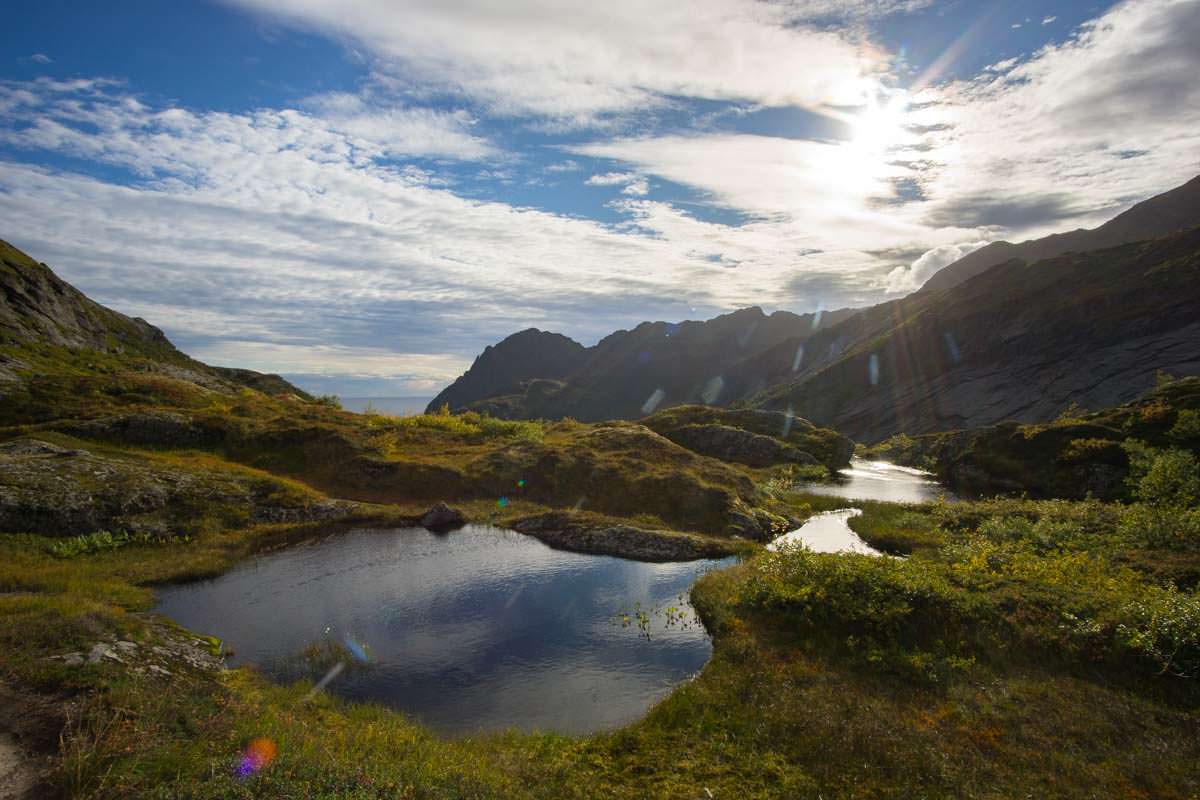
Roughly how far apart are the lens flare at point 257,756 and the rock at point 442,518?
32.8 m

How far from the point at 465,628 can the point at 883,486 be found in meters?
73.9

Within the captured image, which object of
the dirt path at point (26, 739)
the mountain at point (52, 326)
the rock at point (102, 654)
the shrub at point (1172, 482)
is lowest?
the rock at point (102, 654)

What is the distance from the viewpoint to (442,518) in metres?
47.5

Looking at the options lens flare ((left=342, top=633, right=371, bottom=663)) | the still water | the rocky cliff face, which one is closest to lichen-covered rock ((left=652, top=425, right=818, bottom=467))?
the still water

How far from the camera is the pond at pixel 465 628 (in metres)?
21.8

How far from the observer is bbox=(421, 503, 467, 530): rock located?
46.9m

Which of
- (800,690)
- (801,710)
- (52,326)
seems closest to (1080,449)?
(800,690)

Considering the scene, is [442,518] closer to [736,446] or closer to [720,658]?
[720,658]

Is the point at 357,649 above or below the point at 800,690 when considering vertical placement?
below

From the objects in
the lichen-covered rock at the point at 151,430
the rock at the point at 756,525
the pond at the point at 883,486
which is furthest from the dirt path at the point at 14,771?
the pond at the point at 883,486

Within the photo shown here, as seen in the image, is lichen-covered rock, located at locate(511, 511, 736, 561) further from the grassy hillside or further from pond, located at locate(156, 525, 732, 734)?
the grassy hillside

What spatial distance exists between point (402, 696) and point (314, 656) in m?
5.29

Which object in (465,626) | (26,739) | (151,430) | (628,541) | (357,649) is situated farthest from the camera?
(151,430)

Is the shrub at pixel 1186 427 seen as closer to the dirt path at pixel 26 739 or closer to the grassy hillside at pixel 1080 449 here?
the grassy hillside at pixel 1080 449
